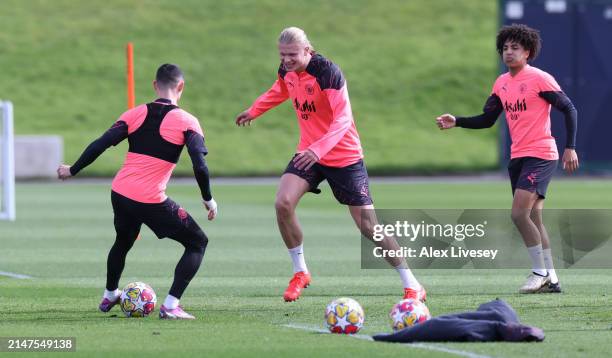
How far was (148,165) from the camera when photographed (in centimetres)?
938

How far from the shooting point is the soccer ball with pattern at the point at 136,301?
30.9ft

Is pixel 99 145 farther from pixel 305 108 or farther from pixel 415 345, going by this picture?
pixel 415 345

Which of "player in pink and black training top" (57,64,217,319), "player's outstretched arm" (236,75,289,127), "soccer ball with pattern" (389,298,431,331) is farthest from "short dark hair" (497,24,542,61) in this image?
"soccer ball with pattern" (389,298,431,331)

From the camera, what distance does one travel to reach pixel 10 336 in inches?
324

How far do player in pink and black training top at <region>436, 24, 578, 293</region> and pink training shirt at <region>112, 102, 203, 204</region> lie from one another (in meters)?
2.67

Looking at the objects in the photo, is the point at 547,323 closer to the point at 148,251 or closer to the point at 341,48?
the point at 148,251

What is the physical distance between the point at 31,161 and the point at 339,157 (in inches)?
993

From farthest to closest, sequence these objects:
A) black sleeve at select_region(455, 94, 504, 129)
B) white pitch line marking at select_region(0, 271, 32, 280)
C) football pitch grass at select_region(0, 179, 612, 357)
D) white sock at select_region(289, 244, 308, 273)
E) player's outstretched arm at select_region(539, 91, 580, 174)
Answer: white pitch line marking at select_region(0, 271, 32, 280), black sleeve at select_region(455, 94, 504, 129), player's outstretched arm at select_region(539, 91, 580, 174), white sock at select_region(289, 244, 308, 273), football pitch grass at select_region(0, 179, 612, 357)

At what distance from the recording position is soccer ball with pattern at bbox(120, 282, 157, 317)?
9.43m

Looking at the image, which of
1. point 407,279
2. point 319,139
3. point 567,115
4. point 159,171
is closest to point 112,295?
point 159,171

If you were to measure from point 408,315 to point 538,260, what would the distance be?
10.7 feet

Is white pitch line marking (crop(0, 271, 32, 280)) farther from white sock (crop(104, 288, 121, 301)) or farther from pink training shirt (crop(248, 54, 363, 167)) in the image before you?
pink training shirt (crop(248, 54, 363, 167))

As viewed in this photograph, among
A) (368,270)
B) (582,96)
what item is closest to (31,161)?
(582,96)

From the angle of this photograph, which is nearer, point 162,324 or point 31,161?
point 162,324
